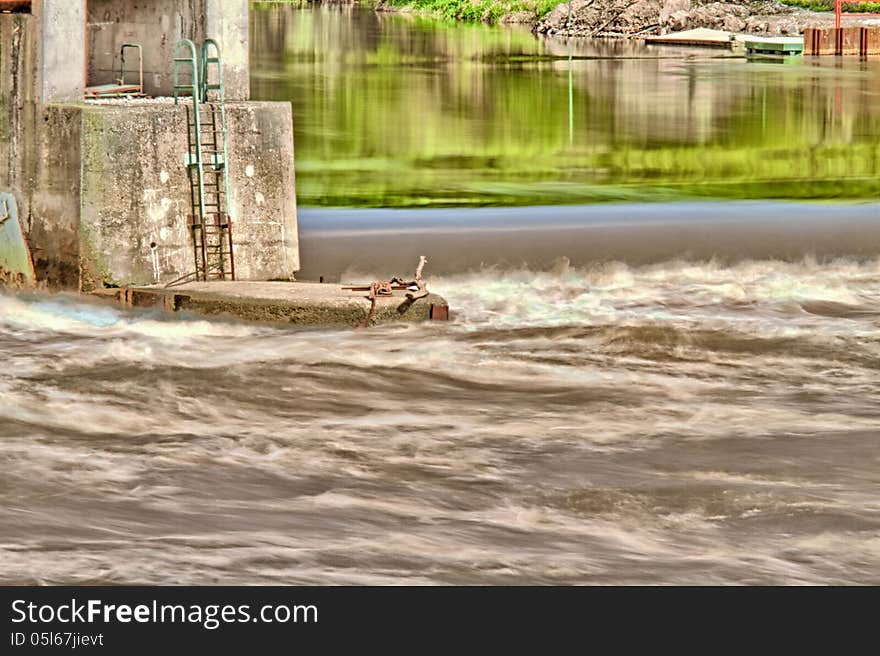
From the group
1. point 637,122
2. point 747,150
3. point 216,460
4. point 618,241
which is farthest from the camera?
point 637,122

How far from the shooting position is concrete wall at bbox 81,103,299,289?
53.1 ft

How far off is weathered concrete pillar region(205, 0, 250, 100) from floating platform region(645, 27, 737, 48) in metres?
52.0

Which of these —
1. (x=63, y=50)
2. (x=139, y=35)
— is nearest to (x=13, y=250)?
(x=63, y=50)

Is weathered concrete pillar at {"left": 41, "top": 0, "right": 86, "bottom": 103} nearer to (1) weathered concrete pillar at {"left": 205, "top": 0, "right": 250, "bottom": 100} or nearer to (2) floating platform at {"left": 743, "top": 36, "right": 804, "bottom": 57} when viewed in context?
Answer: (1) weathered concrete pillar at {"left": 205, "top": 0, "right": 250, "bottom": 100}

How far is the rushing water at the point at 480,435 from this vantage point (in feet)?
31.9

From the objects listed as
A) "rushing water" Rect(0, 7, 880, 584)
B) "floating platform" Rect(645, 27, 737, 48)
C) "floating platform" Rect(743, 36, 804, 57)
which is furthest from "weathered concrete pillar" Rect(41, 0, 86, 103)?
"floating platform" Rect(645, 27, 737, 48)

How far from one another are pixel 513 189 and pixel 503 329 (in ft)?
33.3

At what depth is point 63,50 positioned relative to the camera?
1683 cm

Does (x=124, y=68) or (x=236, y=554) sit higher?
(x=124, y=68)

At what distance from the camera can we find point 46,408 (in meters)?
13.6

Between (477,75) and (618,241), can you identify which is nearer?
(618,241)

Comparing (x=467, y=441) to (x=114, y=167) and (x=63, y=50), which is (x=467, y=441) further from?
(x=63, y=50)

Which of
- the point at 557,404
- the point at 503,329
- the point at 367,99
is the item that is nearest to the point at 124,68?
the point at 503,329

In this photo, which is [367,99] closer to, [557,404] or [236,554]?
[557,404]
